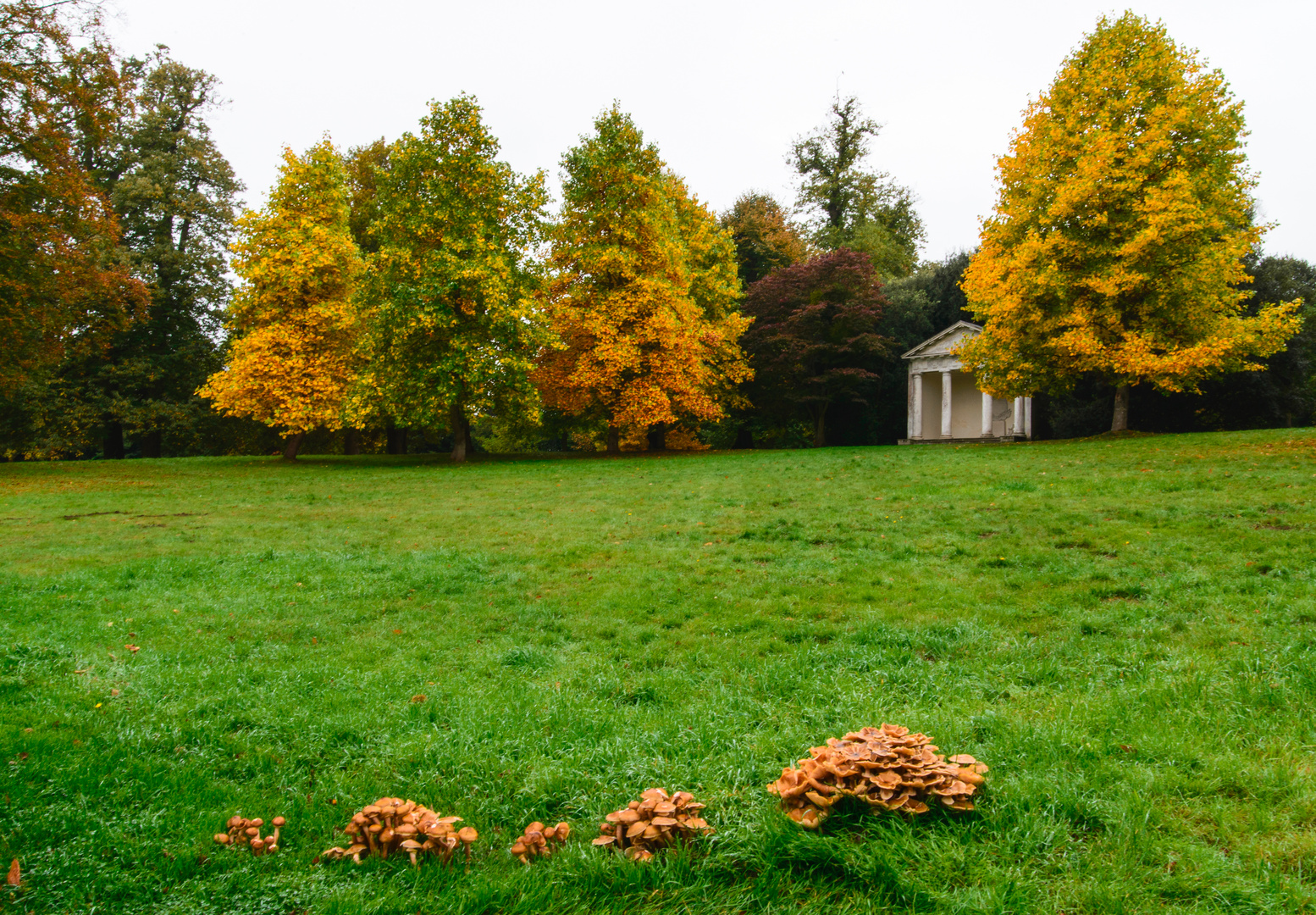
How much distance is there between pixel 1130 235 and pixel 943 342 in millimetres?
11642

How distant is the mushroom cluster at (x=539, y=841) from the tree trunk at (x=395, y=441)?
3236cm

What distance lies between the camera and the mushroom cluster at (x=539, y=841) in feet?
9.11

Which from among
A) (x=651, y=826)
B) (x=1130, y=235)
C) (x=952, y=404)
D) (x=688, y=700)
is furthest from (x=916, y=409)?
(x=651, y=826)

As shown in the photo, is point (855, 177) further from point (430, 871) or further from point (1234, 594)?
point (430, 871)

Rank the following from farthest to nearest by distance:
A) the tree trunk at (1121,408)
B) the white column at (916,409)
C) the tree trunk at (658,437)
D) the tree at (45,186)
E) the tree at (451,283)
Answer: the white column at (916,409) → the tree trunk at (658,437) → the tree trunk at (1121,408) → the tree at (451,283) → the tree at (45,186)

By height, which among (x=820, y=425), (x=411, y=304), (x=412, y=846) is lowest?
(x=412, y=846)

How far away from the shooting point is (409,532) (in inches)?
456

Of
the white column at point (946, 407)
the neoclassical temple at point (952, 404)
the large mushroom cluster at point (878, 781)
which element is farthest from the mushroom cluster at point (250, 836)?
the white column at point (946, 407)

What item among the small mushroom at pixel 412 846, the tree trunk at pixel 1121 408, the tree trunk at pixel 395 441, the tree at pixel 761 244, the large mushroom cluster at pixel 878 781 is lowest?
the small mushroom at pixel 412 846

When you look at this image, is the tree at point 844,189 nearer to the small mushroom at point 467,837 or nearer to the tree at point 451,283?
the tree at point 451,283

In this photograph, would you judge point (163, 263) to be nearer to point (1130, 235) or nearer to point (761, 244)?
point (761, 244)

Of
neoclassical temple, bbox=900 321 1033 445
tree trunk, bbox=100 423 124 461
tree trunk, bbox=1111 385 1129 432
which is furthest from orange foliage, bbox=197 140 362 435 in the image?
tree trunk, bbox=1111 385 1129 432

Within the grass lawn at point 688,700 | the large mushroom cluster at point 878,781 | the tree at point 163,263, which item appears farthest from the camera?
the tree at point 163,263

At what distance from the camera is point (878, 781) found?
2.76 metres
